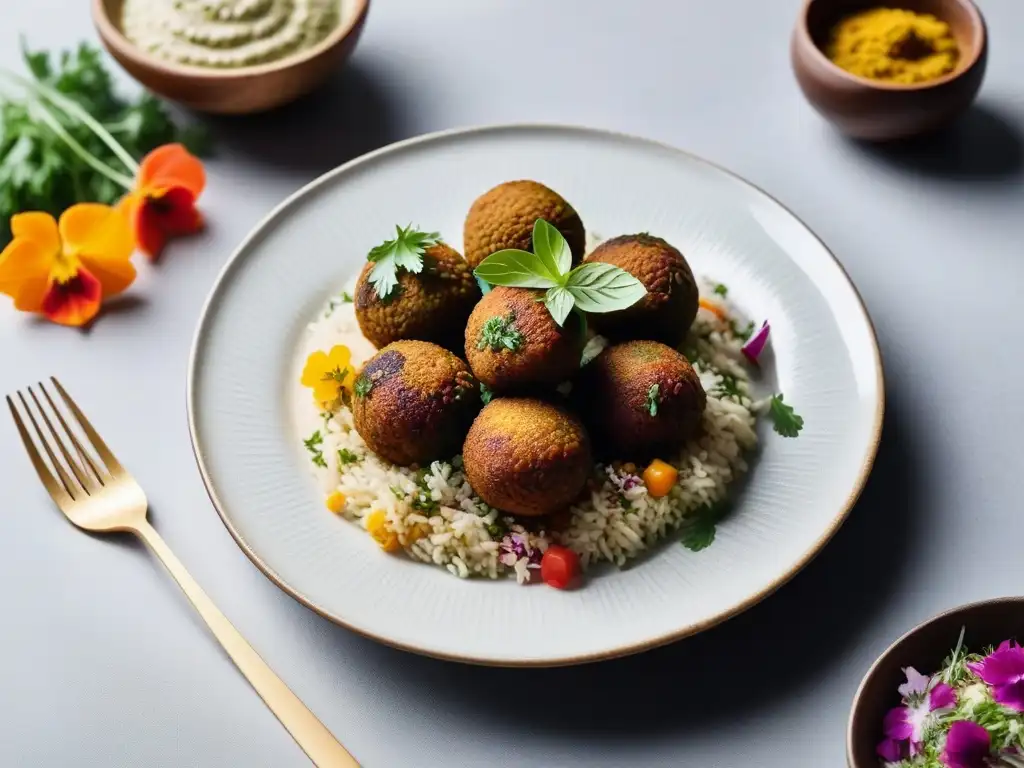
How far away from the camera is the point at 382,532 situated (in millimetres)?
2068

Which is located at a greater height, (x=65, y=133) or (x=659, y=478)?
(x=65, y=133)

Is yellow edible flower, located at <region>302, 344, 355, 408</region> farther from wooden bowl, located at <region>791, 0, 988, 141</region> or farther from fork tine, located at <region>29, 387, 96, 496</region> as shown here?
wooden bowl, located at <region>791, 0, 988, 141</region>

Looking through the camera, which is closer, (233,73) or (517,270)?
(517,270)

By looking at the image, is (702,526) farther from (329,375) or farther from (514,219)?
(329,375)

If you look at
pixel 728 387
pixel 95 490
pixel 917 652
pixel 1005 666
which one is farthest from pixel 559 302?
pixel 95 490

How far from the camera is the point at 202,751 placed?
195 centimetres

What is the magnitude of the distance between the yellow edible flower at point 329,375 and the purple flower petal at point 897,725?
125cm

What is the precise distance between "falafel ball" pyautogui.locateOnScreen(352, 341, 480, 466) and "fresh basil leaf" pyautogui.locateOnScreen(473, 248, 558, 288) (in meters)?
0.19

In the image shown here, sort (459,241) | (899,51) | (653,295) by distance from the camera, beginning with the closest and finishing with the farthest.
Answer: (653,295), (459,241), (899,51)

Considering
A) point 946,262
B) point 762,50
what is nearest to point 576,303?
point 946,262

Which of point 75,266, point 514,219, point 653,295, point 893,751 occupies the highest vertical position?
point 514,219

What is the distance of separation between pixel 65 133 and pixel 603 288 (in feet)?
5.73

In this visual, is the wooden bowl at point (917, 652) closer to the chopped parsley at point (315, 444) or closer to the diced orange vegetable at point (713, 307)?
the diced orange vegetable at point (713, 307)

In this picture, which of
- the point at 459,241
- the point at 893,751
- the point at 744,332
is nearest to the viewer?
the point at 893,751
